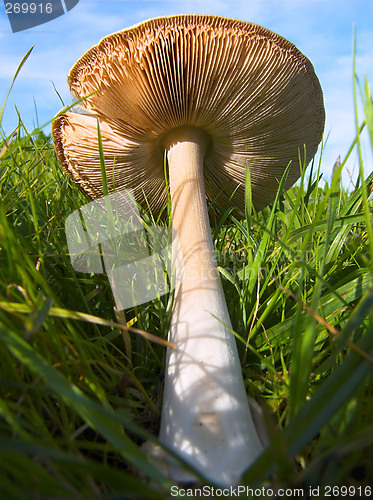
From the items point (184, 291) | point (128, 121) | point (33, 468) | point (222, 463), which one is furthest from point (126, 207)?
point (33, 468)

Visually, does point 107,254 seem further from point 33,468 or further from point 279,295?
point 33,468

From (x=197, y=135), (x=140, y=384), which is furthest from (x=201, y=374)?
(x=197, y=135)

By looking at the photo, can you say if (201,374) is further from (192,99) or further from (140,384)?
(192,99)

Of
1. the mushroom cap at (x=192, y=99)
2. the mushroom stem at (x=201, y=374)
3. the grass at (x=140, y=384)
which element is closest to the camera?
the grass at (x=140, y=384)

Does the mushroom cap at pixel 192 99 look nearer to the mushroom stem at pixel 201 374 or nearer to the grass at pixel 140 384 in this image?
the mushroom stem at pixel 201 374

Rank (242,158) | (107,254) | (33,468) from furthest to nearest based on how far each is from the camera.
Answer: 1. (242,158)
2. (107,254)
3. (33,468)

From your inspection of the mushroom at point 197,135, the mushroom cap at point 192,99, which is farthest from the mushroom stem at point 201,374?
the mushroom cap at point 192,99

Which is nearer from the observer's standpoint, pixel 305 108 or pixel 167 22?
pixel 167 22
